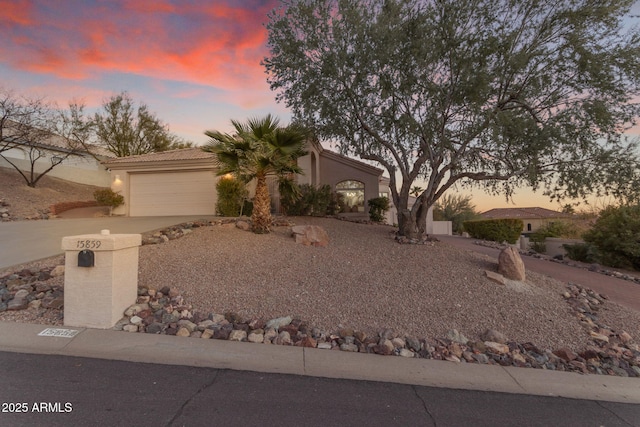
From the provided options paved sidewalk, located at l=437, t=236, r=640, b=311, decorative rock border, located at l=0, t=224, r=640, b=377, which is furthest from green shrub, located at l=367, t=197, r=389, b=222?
decorative rock border, located at l=0, t=224, r=640, b=377

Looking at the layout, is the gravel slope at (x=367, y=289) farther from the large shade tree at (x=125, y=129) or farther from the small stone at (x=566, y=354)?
the large shade tree at (x=125, y=129)

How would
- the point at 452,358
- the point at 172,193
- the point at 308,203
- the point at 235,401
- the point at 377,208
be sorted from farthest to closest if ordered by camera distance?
the point at 377,208
the point at 172,193
the point at 308,203
the point at 452,358
the point at 235,401

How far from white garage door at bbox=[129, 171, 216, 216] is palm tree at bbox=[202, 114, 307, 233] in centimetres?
747

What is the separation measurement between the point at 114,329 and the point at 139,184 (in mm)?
14616

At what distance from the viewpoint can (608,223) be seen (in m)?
13.1

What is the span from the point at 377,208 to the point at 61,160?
20.7 metres

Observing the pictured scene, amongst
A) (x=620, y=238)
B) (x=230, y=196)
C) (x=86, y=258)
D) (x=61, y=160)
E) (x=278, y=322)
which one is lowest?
(x=278, y=322)

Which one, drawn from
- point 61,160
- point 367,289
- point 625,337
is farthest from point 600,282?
point 61,160

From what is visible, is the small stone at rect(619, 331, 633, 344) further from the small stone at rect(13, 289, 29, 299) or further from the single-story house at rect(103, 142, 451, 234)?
the single-story house at rect(103, 142, 451, 234)

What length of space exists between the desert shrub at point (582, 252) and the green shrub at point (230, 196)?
13686mm

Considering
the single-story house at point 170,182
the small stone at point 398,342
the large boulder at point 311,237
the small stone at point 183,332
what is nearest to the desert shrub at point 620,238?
the large boulder at point 311,237

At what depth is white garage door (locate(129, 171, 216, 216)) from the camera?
1712 centimetres

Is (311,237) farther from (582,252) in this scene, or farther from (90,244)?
(582,252)

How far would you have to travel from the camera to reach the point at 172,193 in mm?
17422
